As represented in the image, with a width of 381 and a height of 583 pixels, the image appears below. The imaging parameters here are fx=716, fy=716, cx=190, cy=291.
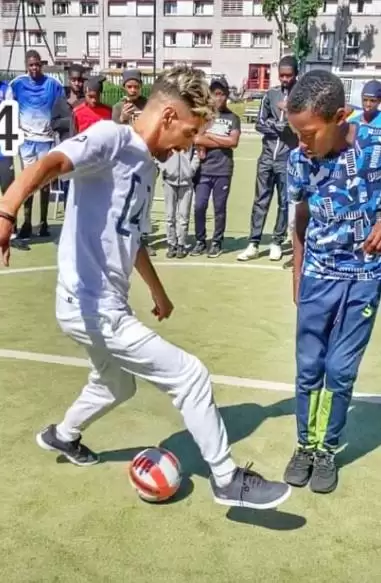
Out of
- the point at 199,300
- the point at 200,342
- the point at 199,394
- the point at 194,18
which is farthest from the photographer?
the point at 194,18

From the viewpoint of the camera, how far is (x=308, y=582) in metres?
3.19

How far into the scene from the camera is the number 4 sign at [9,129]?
28.9 ft

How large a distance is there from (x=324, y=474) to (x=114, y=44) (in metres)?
71.8

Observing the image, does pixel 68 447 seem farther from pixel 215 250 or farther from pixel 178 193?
pixel 215 250

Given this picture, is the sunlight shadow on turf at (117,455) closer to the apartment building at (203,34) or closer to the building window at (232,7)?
the apartment building at (203,34)

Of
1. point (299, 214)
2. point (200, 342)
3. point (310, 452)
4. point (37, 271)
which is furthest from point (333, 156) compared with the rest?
point (37, 271)

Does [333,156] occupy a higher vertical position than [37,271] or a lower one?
higher

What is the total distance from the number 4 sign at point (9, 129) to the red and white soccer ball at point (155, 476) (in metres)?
6.10

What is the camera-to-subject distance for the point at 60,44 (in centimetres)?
7231

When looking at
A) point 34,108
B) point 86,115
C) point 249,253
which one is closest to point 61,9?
point 34,108

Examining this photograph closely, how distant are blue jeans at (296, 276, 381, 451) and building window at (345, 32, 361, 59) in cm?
6920

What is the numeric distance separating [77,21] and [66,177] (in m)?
73.4

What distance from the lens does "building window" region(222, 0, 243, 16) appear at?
68250 mm

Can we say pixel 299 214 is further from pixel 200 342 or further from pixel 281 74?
pixel 281 74
